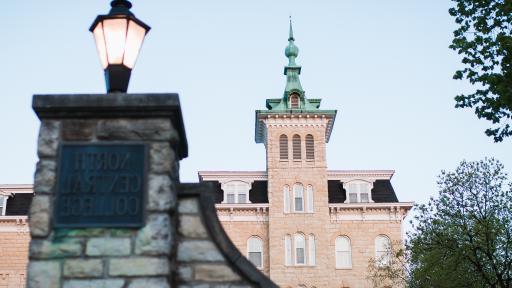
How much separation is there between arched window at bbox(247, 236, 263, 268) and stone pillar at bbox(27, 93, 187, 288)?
33.8 m

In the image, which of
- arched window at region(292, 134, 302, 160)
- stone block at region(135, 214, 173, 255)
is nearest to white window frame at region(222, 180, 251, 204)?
arched window at region(292, 134, 302, 160)

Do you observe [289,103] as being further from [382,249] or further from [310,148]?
[382,249]

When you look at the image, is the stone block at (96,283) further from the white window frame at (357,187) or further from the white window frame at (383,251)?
the white window frame at (357,187)

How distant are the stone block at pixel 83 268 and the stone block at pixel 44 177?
663mm

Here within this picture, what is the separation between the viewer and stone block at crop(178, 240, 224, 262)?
5707 mm

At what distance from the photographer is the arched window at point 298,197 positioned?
39656 mm

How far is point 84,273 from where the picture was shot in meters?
5.33

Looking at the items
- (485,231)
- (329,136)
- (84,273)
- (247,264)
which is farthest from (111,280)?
(329,136)

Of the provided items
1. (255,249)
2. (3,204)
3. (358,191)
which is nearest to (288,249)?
(255,249)

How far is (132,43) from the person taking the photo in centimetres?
598

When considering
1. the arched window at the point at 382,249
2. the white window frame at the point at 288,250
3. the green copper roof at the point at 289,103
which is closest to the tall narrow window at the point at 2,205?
the green copper roof at the point at 289,103

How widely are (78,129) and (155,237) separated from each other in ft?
4.02

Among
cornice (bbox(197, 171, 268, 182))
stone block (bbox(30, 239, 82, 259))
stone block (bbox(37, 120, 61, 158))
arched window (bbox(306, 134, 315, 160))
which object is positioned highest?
arched window (bbox(306, 134, 315, 160))

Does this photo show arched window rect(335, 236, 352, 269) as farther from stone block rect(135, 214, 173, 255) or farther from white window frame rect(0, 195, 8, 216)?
stone block rect(135, 214, 173, 255)
